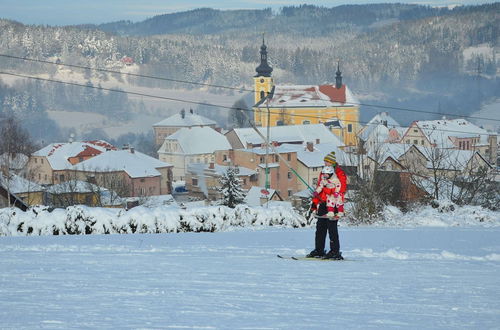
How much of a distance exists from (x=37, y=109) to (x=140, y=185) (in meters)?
76.9

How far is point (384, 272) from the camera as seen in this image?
7293 mm

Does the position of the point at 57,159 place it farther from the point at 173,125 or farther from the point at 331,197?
the point at 331,197

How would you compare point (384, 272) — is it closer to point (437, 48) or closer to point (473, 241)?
point (473, 241)

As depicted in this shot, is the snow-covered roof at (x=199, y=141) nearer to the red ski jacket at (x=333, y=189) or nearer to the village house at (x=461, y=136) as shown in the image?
the village house at (x=461, y=136)

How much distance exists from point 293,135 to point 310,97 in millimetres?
29313

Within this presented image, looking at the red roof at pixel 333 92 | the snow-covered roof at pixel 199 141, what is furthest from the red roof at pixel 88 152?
the red roof at pixel 333 92

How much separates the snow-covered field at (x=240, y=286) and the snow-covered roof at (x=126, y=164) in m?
44.1

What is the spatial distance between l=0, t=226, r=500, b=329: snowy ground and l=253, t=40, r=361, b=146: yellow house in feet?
291

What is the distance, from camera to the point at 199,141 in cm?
8081

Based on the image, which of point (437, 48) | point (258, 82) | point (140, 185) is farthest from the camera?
point (437, 48)

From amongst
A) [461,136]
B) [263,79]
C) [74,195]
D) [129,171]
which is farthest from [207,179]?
[263,79]

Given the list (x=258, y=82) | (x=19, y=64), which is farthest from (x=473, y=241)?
(x=19, y=64)

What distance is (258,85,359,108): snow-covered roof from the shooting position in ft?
347

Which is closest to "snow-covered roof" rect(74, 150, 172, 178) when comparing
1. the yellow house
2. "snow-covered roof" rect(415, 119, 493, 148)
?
"snow-covered roof" rect(415, 119, 493, 148)
